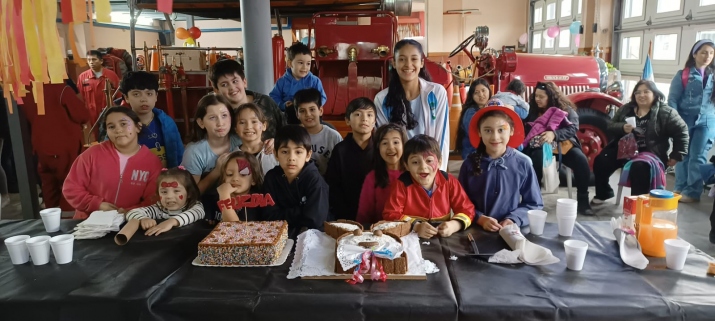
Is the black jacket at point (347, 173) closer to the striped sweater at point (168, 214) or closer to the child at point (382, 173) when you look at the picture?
the child at point (382, 173)

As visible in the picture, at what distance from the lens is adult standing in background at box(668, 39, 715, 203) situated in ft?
15.4

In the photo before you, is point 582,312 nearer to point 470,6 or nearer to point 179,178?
point 179,178

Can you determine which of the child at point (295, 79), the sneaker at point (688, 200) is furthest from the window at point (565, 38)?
the child at point (295, 79)

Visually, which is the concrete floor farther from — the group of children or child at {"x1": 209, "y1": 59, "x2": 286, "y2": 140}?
child at {"x1": 209, "y1": 59, "x2": 286, "y2": 140}

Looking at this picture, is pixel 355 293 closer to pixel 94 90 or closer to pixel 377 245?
pixel 377 245

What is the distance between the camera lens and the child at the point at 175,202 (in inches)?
83.0

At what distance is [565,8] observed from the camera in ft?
35.5

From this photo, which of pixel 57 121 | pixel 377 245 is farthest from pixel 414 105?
pixel 57 121

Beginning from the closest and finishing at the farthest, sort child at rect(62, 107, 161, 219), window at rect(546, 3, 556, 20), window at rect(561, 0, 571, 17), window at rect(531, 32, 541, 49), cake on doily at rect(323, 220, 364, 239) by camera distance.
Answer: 1. cake on doily at rect(323, 220, 364, 239)
2. child at rect(62, 107, 161, 219)
3. window at rect(561, 0, 571, 17)
4. window at rect(546, 3, 556, 20)
5. window at rect(531, 32, 541, 49)

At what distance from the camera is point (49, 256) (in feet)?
5.65

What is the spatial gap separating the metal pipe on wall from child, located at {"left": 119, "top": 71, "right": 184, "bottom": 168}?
1.96m

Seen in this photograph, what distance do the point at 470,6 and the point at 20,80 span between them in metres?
14.3

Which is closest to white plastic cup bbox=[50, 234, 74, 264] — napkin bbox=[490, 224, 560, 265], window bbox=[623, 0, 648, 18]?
napkin bbox=[490, 224, 560, 265]

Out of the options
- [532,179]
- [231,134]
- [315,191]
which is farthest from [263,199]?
[532,179]
